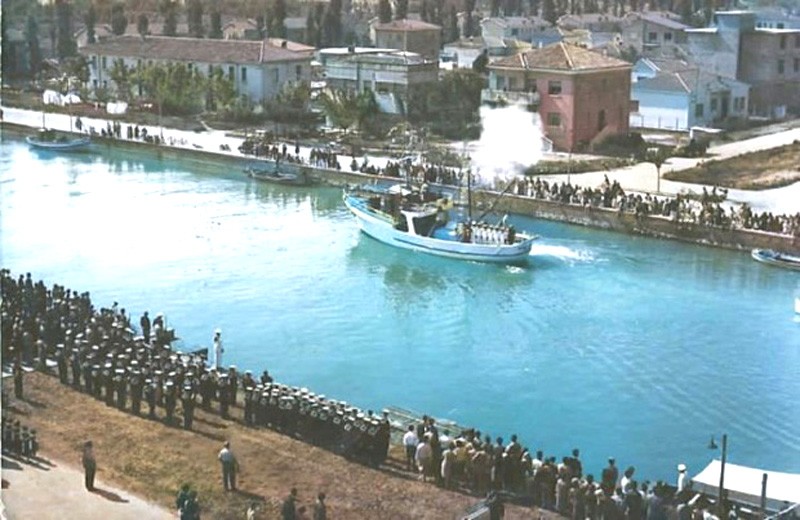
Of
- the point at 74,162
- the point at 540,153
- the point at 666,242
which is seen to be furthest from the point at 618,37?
the point at 666,242

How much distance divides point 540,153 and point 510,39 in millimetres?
18405

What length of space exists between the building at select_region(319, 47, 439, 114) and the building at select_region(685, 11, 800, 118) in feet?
25.7

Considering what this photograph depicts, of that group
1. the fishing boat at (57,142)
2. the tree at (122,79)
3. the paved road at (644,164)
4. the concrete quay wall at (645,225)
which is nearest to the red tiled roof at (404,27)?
the tree at (122,79)

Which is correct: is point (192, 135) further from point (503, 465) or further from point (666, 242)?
point (503, 465)

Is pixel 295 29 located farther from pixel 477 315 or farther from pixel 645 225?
pixel 477 315

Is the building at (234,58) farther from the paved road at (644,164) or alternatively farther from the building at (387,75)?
the paved road at (644,164)

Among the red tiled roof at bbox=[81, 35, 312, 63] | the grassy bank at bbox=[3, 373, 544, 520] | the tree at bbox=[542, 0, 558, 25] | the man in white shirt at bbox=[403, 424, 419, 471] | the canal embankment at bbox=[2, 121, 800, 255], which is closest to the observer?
the grassy bank at bbox=[3, 373, 544, 520]

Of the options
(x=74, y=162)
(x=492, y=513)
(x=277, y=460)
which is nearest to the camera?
(x=492, y=513)

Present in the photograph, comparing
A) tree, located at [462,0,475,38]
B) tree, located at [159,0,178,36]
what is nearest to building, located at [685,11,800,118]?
tree, located at [462,0,475,38]

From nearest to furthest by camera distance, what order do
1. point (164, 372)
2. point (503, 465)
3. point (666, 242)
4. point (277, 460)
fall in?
1. point (503, 465)
2. point (277, 460)
3. point (164, 372)
4. point (666, 242)

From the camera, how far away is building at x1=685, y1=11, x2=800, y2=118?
1288 inches

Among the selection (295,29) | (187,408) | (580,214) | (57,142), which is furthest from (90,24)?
(187,408)

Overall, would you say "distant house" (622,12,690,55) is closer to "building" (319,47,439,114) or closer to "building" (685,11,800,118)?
"building" (685,11,800,118)

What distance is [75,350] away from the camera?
38.5 feet
